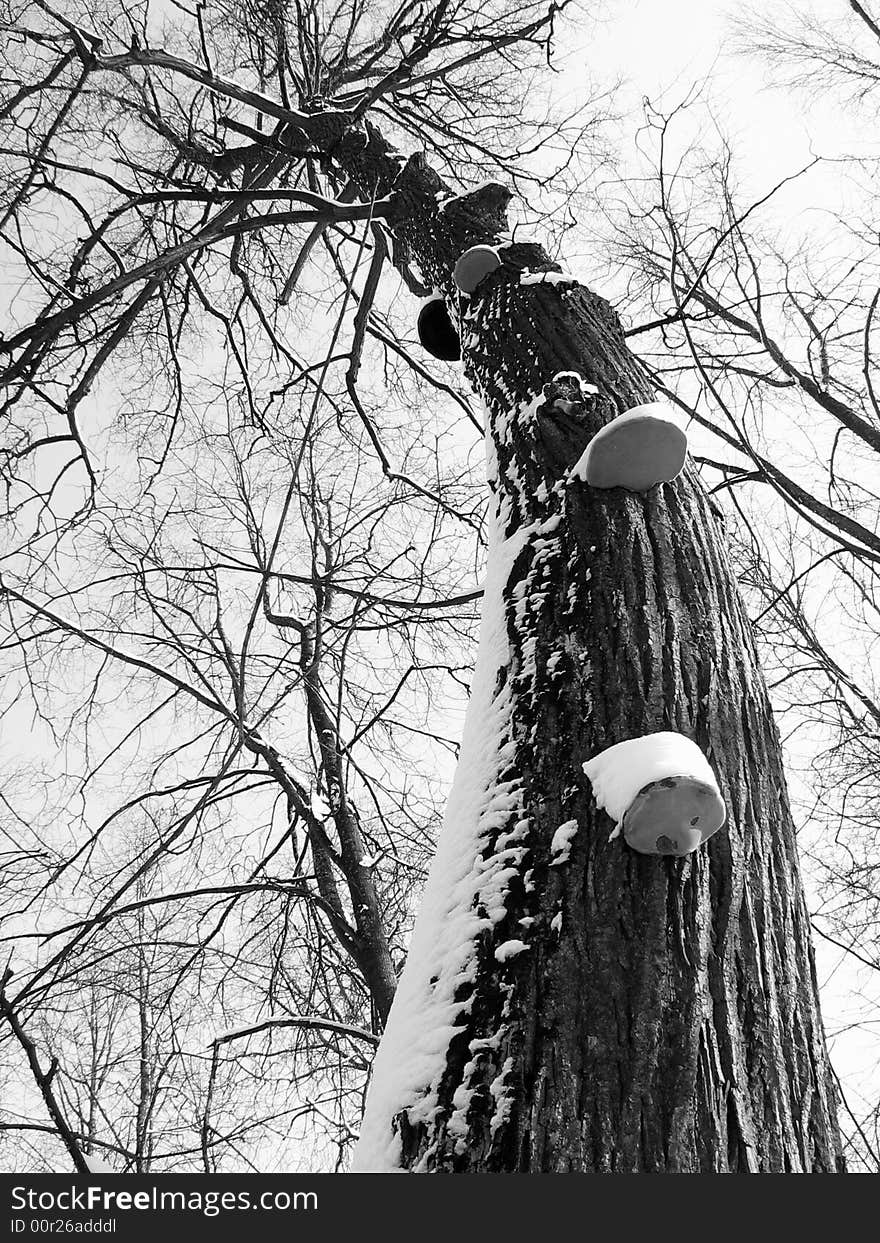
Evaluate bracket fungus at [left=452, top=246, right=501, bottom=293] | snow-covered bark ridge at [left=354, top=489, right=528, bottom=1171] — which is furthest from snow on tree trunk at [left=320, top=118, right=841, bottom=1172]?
bracket fungus at [left=452, top=246, right=501, bottom=293]

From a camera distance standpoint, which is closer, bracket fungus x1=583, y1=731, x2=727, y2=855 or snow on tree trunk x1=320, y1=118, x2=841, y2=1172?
snow on tree trunk x1=320, y1=118, x2=841, y2=1172

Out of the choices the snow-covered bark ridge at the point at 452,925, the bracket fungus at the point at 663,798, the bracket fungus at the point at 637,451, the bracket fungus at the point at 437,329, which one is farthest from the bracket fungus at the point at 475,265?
the bracket fungus at the point at 663,798

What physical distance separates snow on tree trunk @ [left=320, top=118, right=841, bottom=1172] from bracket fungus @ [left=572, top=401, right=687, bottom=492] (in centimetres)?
3

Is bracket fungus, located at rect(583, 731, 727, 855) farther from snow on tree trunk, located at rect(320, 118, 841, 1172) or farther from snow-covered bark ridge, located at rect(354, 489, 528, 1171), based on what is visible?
snow-covered bark ridge, located at rect(354, 489, 528, 1171)

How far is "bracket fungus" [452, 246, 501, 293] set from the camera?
213cm

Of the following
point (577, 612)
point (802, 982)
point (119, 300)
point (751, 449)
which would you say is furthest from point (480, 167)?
point (802, 982)

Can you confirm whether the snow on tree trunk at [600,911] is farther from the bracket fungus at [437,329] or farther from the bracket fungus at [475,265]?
the bracket fungus at [437,329]

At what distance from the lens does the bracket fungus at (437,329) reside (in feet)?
8.11

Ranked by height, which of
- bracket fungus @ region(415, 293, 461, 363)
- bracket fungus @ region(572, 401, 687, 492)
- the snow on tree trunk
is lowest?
the snow on tree trunk

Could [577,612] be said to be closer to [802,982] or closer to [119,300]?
[802,982]

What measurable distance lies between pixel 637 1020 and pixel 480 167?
4106mm

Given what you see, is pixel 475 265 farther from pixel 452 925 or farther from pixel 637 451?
pixel 452 925

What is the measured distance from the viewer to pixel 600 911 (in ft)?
3.13

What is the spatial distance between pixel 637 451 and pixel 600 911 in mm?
→ 742
